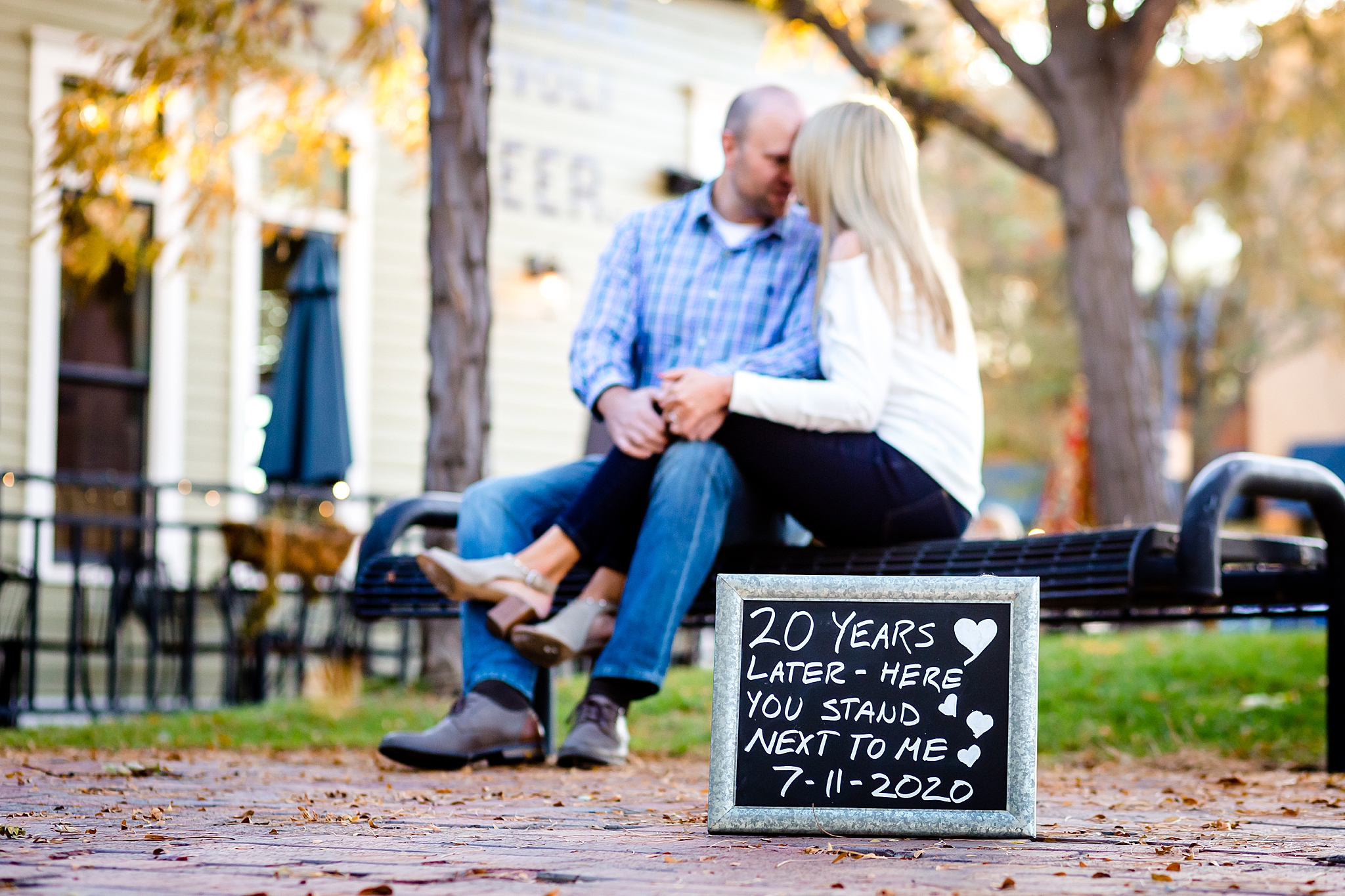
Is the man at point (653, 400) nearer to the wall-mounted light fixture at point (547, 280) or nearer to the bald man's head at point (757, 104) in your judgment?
the bald man's head at point (757, 104)

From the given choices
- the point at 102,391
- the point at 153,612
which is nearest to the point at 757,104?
the point at 153,612

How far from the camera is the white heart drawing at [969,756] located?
248 cm

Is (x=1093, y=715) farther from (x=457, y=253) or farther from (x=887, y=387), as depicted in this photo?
(x=457, y=253)

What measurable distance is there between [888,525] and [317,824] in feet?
5.21

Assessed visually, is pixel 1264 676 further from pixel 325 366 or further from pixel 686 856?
pixel 325 366

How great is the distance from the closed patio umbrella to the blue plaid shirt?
483 cm

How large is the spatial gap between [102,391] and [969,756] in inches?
310

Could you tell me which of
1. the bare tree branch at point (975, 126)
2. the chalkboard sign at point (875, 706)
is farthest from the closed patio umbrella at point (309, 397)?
the chalkboard sign at point (875, 706)

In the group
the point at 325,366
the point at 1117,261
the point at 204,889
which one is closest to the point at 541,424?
the point at 325,366

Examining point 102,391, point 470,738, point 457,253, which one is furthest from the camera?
point 102,391

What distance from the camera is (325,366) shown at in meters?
8.96

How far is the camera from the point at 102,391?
9289 mm

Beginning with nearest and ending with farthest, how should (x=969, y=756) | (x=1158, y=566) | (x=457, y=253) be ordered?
1. (x=969, y=756)
2. (x=1158, y=566)
3. (x=457, y=253)

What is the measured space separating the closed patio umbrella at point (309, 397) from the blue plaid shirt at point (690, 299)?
4.83 meters
